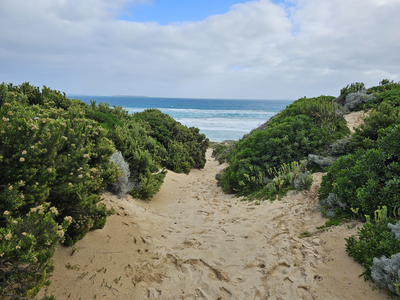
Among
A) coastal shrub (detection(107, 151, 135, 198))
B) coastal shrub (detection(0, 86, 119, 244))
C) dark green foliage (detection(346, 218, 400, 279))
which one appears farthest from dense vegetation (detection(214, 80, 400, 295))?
coastal shrub (detection(0, 86, 119, 244))

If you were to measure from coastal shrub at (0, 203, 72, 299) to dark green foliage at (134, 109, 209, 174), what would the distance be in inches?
350

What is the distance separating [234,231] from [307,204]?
192 cm

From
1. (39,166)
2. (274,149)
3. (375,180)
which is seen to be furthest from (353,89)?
(39,166)

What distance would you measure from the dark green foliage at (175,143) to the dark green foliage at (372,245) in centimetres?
894

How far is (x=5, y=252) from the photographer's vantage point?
1988mm

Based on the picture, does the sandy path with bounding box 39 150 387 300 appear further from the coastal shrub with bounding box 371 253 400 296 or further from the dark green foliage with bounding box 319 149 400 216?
the dark green foliage with bounding box 319 149 400 216

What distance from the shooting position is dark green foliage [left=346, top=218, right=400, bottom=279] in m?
2.82

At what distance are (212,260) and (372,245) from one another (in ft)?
7.09

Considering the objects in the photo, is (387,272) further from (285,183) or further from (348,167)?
(285,183)

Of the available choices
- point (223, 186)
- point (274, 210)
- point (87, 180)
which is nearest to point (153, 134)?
point (223, 186)

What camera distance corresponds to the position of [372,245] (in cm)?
301

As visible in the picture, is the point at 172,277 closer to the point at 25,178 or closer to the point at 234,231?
the point at 234,231

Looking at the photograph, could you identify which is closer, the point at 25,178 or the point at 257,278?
the point at 25,178

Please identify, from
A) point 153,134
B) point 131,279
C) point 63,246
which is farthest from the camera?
point 153,134
